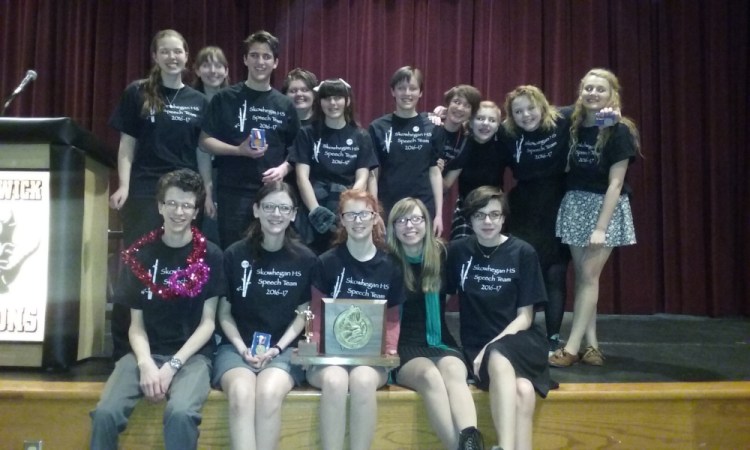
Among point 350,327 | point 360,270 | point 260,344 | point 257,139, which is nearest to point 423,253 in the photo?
point 360,270

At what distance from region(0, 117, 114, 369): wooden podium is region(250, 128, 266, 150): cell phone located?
0.72 metres

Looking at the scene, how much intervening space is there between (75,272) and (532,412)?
1.91 meters

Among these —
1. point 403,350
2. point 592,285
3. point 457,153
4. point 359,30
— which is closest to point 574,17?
point 359,30

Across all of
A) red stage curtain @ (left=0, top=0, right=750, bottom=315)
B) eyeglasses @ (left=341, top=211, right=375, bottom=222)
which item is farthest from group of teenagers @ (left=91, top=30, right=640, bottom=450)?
red stage curtain @ (left=0, top=0, right=750, bottom=315)

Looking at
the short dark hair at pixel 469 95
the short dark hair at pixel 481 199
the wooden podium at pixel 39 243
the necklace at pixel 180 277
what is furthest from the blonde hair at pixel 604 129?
the wooden podium at pixel 39 243

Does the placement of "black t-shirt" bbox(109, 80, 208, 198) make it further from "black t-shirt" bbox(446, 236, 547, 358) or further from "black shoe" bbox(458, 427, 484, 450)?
"black shoe" bbox(458, 427, 484, 450)

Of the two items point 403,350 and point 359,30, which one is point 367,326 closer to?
point 403,350

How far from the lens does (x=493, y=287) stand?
2.67 m

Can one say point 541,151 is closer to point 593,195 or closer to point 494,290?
point 593,195

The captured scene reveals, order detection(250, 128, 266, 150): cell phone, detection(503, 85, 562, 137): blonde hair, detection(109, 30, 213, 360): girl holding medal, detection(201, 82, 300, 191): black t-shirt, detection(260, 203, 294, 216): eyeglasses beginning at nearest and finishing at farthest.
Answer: detection(260, 203, 294, 216): eyeglasses < detection(250, 128, 266, 150): cell phone < detection(109, 30, 213, 360): girl holding medal < detection(201, 82, 300, 191): black t-shirt < detection(503, 85, 562, 137): blonde hair

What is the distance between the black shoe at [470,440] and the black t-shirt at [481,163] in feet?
4.92

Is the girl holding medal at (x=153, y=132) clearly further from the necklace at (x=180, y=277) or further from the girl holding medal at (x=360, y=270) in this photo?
the girl holding medal at (x=360, y=270)

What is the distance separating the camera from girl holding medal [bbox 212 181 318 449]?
7.99ft

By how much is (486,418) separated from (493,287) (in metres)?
0.52
